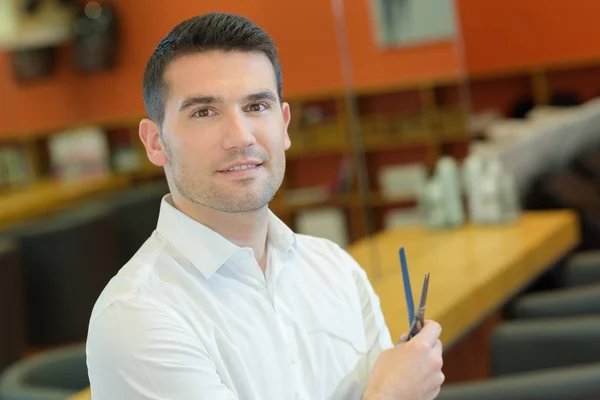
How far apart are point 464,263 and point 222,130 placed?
2.11m

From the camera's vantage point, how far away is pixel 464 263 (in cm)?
346

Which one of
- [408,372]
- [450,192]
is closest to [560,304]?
[450,192]

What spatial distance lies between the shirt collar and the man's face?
51mm

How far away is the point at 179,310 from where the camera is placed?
146 centimetres

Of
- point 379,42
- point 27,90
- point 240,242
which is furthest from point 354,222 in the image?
point 27,90

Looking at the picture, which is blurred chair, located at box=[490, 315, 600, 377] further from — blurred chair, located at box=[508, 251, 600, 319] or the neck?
the neck

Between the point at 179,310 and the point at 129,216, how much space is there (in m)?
2.35

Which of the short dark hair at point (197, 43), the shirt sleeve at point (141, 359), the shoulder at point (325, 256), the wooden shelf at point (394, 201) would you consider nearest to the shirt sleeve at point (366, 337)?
the shoulder at point (325, 256)

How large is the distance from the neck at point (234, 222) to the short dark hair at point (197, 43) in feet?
0.46

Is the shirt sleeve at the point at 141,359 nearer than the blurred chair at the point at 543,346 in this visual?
Yes

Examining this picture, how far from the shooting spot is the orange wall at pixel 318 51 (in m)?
2.21

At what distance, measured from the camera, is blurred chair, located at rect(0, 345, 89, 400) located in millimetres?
2555

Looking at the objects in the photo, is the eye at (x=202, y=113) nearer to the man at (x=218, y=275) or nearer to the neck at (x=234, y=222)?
the man at (x=218, y=275)

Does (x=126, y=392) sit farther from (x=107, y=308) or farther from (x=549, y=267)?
(x=549, y=267)
